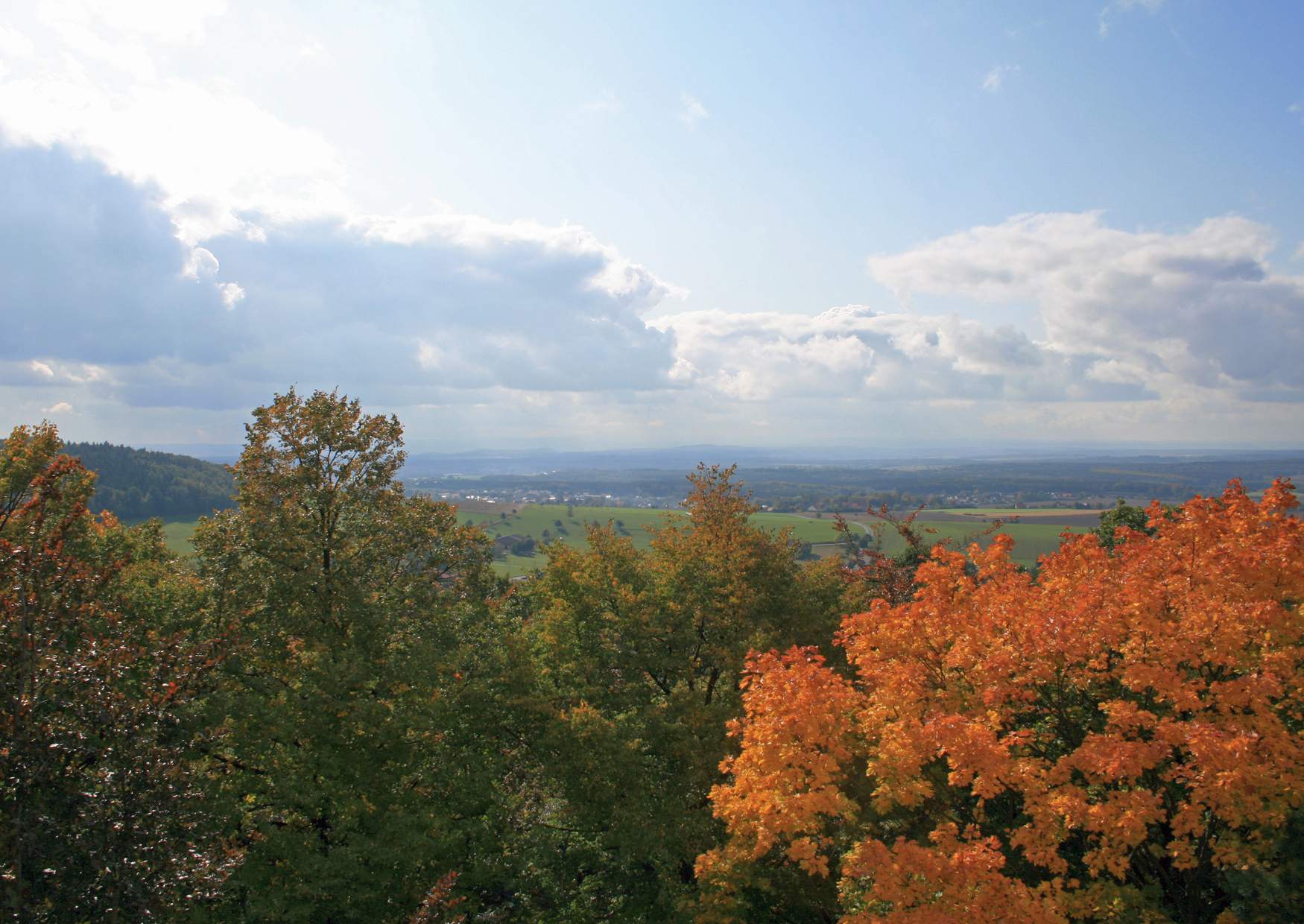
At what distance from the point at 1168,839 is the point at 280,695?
17.8 meters

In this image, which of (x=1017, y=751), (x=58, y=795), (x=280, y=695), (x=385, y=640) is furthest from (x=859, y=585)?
(x=58, y=795)

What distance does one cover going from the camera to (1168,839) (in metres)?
12.6

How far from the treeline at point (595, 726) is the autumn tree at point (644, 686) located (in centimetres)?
12

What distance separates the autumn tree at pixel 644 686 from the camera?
693 inches

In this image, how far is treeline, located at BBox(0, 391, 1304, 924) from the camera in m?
10.2

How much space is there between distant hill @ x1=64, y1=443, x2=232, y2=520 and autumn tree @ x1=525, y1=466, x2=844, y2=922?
334 feet

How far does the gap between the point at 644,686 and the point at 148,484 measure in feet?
402

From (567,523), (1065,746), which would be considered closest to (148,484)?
(567,523)

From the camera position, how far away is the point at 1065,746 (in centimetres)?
1348

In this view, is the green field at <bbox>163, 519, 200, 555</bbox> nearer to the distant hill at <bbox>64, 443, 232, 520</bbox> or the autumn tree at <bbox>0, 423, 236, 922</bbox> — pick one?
the distant hill at <bbox>64, 443, 232, 520</bbox>

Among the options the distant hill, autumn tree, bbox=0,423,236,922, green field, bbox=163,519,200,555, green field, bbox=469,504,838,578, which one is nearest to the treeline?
autumn tree, bbox=0,423,236,922

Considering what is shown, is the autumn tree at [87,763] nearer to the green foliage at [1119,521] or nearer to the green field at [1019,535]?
the green foliage at [1119,521]

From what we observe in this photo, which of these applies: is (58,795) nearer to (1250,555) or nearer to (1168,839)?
(1168,839)

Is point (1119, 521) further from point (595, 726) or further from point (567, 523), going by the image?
point (567, 523)
